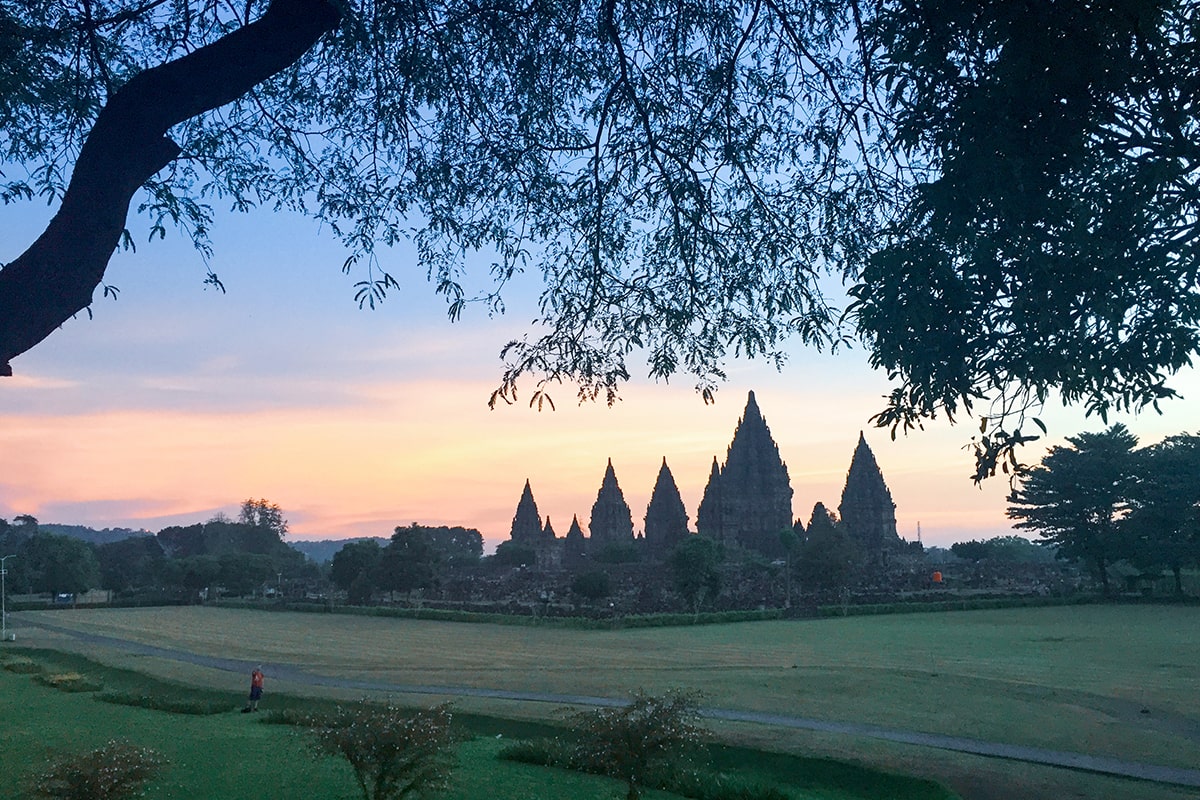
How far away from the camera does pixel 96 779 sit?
921cm

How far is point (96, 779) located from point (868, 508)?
87045mm

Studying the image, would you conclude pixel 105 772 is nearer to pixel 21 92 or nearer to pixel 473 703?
pixel 21 92

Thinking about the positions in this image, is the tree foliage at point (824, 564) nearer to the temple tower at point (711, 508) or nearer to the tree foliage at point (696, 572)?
the tree foliage at point (696, 572)

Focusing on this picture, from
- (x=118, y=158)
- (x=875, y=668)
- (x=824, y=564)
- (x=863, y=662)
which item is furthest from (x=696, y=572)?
(x=118, y=158)

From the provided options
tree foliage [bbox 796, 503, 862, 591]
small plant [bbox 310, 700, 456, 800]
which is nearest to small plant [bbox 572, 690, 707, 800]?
small plant [bbox 310, 700, 456, 800]

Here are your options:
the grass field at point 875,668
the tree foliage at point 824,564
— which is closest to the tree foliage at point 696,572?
the grass field at point 875,668

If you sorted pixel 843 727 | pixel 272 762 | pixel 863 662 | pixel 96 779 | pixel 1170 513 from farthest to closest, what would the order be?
pixel 1170 513
pixel 863 662
pixel 843 727
pixel 272 762
pixel 96 779

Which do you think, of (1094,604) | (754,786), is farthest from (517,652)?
(1094,604)

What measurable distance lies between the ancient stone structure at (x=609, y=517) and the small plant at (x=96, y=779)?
91.9 m

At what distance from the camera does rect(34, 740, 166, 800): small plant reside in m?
9.18

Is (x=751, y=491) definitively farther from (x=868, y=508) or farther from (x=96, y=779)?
(x=96, y=779)

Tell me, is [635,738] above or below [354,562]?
below

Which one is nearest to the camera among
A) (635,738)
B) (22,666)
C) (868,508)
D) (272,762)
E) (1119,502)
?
(635,738)

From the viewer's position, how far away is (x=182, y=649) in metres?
34.4
